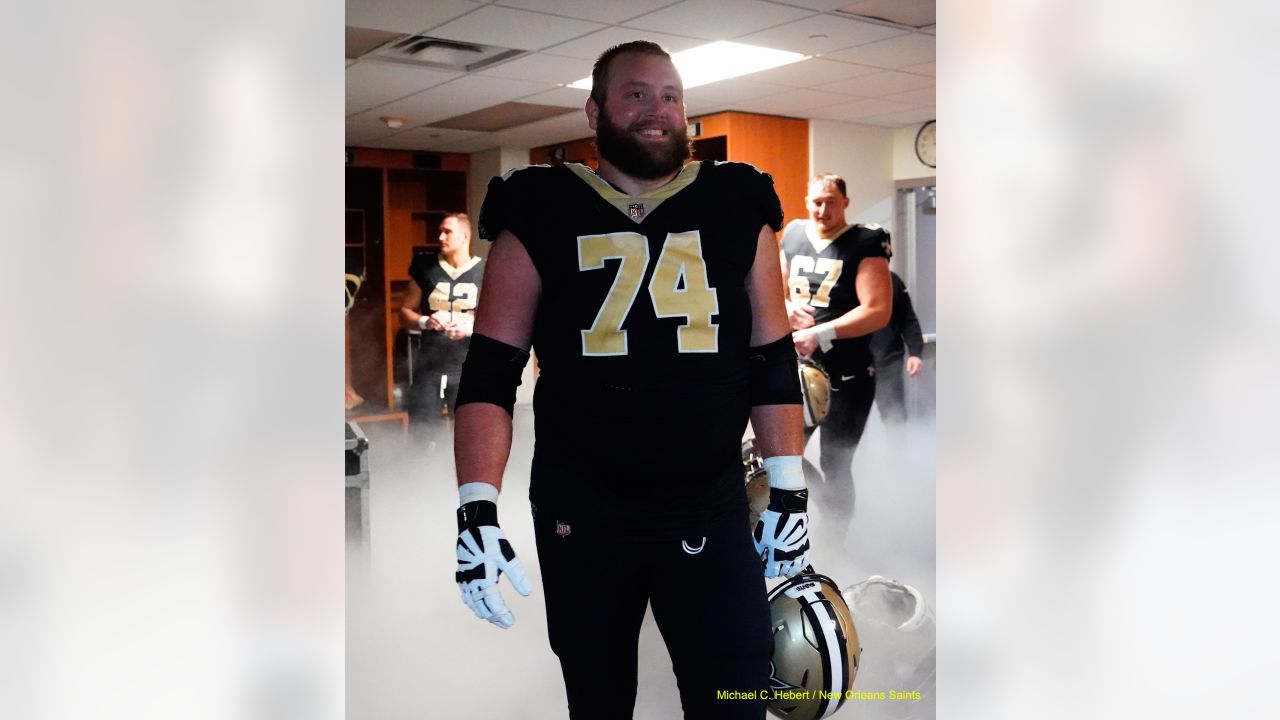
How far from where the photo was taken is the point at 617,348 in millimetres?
1334

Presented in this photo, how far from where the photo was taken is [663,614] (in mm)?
1328

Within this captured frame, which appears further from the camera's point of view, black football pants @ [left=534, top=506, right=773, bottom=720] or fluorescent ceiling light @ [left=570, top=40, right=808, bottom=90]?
fluorescent ceiling light @ [left=570, top=40, right=808, bottom=90]

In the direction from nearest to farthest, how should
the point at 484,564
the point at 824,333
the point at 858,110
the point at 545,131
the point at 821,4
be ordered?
1. the point at 484,564
2. the point at 824,333
3. the point at 821,4
4. the point at 858,110
5. the point at 545,131

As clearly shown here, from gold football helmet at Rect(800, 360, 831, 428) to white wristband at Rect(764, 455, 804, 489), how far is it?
1.67 m

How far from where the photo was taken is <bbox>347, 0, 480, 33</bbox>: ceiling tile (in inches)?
141

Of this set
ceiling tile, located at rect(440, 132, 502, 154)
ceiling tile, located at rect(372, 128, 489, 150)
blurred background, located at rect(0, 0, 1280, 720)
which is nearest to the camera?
blurred background, located at rect(0, 0, 1280, 720)

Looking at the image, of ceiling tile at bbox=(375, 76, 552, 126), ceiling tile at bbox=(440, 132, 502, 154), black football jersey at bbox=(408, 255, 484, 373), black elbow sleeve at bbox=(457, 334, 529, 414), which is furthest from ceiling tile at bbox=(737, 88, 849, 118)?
black elbow sleeve at bbox=(457, 334, 529, 414)

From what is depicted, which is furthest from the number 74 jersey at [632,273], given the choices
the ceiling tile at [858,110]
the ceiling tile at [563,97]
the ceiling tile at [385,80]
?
the ceiling tile at [858,110]

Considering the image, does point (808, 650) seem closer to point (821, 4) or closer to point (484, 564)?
point (484, 564)

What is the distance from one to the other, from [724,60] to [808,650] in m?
3.65

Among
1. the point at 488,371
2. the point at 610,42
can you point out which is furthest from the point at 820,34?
the point at 488,371

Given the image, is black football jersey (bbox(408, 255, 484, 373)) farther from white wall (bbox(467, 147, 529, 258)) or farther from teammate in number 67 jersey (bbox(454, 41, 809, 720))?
white wall (bbox(467, 147, 529, 258))
